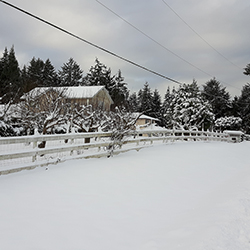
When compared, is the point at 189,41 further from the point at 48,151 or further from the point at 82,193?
the point at 82,193

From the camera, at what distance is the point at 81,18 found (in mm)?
9531

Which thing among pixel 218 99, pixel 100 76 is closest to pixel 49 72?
pixel 100 76

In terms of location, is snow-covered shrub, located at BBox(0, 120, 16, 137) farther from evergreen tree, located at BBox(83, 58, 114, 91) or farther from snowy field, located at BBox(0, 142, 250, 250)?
evergreen tree, located at BBox(83, 58, 114, 91)

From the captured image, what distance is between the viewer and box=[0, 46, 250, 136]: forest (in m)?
15.2

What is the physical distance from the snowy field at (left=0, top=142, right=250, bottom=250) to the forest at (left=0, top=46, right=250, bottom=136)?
5138mm

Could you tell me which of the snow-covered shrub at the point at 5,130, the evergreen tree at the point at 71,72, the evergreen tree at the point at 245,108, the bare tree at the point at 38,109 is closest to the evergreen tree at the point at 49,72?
the evergreen tree at the point at 71,72

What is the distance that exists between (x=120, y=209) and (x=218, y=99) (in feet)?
141

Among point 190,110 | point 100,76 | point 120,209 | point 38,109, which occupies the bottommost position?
point 120,209

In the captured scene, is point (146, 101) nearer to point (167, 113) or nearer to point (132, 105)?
point (167, 113)

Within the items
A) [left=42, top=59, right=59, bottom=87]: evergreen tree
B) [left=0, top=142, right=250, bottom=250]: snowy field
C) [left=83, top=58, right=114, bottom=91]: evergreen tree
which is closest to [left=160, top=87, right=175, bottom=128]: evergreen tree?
[left=83, top=58, right=114, bottom=91]: evergreen tree

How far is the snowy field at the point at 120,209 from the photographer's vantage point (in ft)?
9.49

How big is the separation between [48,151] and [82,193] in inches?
87.8

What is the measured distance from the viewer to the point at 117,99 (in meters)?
41.9

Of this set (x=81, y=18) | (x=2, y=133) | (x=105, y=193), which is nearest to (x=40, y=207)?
(x=105, y=193)
